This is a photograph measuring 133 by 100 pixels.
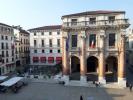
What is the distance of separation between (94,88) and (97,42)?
31.3ft

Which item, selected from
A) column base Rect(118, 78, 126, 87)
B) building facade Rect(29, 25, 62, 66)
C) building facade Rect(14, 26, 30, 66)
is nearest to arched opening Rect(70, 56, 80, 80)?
column base Rect(118, 78, 126, 87)

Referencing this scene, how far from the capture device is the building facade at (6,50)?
53.1m

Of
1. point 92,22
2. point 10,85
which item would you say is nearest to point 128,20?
point 92,22

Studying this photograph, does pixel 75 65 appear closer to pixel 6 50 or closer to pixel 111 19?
pixel 111 19

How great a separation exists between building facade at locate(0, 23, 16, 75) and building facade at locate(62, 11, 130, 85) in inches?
833

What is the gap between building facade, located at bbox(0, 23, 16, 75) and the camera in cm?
5312

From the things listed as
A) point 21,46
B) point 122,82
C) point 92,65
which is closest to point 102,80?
point 122,82

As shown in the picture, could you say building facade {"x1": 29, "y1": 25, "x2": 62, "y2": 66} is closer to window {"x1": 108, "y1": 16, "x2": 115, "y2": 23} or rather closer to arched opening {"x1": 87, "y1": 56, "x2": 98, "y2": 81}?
arched opening {"x1": 87, "y1": 56, "x2": 98, "y2": 81}

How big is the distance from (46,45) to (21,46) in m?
11.1

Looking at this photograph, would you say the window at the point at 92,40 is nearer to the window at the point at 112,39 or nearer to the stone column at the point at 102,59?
the stone column at the point at 102,59

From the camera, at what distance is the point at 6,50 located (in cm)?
5578

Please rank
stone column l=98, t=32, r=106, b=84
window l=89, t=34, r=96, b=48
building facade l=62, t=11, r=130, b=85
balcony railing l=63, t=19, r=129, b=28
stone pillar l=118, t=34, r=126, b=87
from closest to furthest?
balcony railing l=63, t=19, r=129, b=28 < stone pillar l=118, t=34, r=126, b=87 < building facade l=62, t=11, r=130, b=85 < stone column l=98, t=32, r=106, b=84 < window l=89, t=34, r=96, b=48

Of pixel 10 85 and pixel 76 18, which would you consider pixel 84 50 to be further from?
pixel 10 85

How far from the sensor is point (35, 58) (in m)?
65.2
